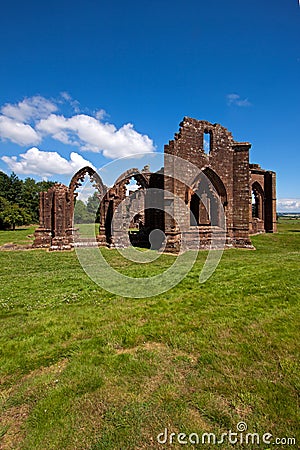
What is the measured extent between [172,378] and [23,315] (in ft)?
12.7

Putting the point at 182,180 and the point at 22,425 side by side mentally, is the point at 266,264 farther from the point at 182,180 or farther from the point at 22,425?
the point at 22,425

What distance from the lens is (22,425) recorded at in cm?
286

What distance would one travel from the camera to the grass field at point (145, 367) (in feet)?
9.20
